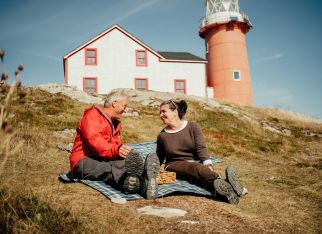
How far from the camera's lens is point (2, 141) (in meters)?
2.56

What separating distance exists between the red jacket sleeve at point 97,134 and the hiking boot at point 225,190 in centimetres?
171

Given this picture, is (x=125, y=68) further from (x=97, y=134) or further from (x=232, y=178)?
(x=232, y=178)

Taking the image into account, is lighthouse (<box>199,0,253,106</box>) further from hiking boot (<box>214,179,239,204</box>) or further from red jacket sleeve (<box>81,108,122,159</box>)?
red jacket sleeve (<box>81,108,122,159</box>)

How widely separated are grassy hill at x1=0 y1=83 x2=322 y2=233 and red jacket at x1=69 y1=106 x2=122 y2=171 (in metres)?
0.62

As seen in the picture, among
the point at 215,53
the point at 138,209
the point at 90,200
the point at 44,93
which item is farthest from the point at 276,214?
the point at 215,53

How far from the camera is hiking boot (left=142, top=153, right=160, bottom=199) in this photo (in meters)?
4.66

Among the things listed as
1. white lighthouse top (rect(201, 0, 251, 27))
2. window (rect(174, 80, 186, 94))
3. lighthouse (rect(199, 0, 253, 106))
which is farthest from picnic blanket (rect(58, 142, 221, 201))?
white lighthouse top (rect(201, 0, 251, 27))

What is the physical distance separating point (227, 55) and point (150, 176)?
31696 millimetres

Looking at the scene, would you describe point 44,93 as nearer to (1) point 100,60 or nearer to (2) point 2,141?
(1) point 100,60

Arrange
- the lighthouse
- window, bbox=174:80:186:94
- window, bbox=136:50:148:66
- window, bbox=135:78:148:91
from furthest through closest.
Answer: the lighthouse < window, bbox=174:80:186:94 < window, bbox=136:50:148:66 < window, bbox=135:78:148:91

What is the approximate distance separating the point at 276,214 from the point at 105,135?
9.77 feet

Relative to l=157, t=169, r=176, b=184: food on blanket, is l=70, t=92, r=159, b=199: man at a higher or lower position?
higher

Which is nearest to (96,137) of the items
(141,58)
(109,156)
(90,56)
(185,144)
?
(109,156)

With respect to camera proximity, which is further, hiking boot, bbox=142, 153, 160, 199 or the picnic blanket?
the picnic blanket
